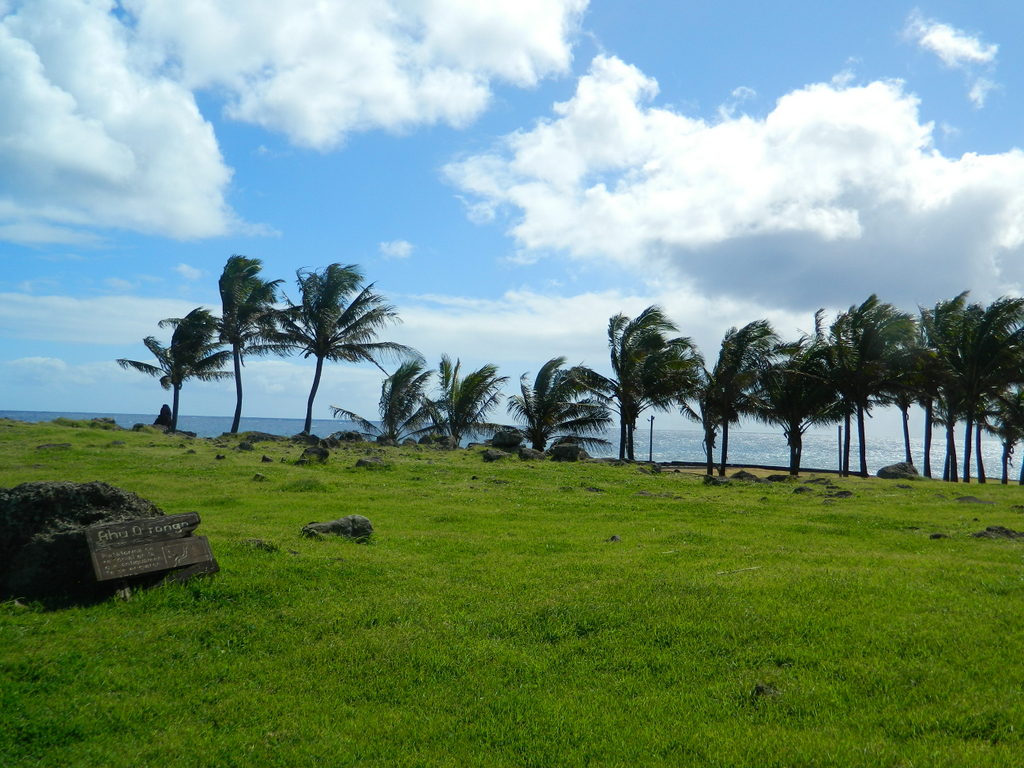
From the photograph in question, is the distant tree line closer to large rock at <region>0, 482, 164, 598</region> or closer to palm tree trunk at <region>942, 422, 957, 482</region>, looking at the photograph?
palm tree trunk at <region>942, 422, 957, 482</region>

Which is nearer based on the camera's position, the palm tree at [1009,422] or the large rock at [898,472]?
the large rock at [898,472]

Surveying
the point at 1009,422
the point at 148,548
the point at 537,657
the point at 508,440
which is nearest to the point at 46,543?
the point at 148,548

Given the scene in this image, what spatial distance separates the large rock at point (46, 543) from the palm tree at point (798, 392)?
32.3m

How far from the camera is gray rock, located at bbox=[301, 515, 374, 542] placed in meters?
11.8

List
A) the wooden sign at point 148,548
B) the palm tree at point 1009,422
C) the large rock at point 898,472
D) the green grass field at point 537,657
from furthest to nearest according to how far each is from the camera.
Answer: the palm tree at point 1009,422 → the large rock at point 898,472 → the wooden sign at point 148,548 → the green grass field at point 537,657

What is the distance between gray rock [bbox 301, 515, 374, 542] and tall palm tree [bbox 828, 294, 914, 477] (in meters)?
30.3

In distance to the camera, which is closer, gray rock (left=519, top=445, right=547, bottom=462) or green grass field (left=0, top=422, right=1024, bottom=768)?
green grass field (left=0, top=422, right=1024, bottom=768)

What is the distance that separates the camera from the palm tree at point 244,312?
38500mm

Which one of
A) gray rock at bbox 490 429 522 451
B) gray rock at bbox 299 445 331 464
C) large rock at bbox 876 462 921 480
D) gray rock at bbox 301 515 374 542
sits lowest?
gray rock at bbox 301 515 374 542

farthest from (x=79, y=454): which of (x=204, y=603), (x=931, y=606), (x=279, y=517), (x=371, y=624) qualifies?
(x=931, y=606)

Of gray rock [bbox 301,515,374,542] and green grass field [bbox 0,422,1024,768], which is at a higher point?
gray rock [bbox 301,515,374,542]

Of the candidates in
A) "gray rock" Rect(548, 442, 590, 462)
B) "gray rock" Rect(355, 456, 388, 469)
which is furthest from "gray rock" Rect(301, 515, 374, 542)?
"gray rock" Rect(548, 442, 590, 462)

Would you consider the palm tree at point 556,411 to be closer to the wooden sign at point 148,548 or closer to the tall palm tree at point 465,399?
the tall palm tree at point 465,399

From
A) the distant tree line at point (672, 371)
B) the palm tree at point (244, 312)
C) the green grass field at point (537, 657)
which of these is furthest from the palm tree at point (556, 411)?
the green grass field at point (537, 657)
